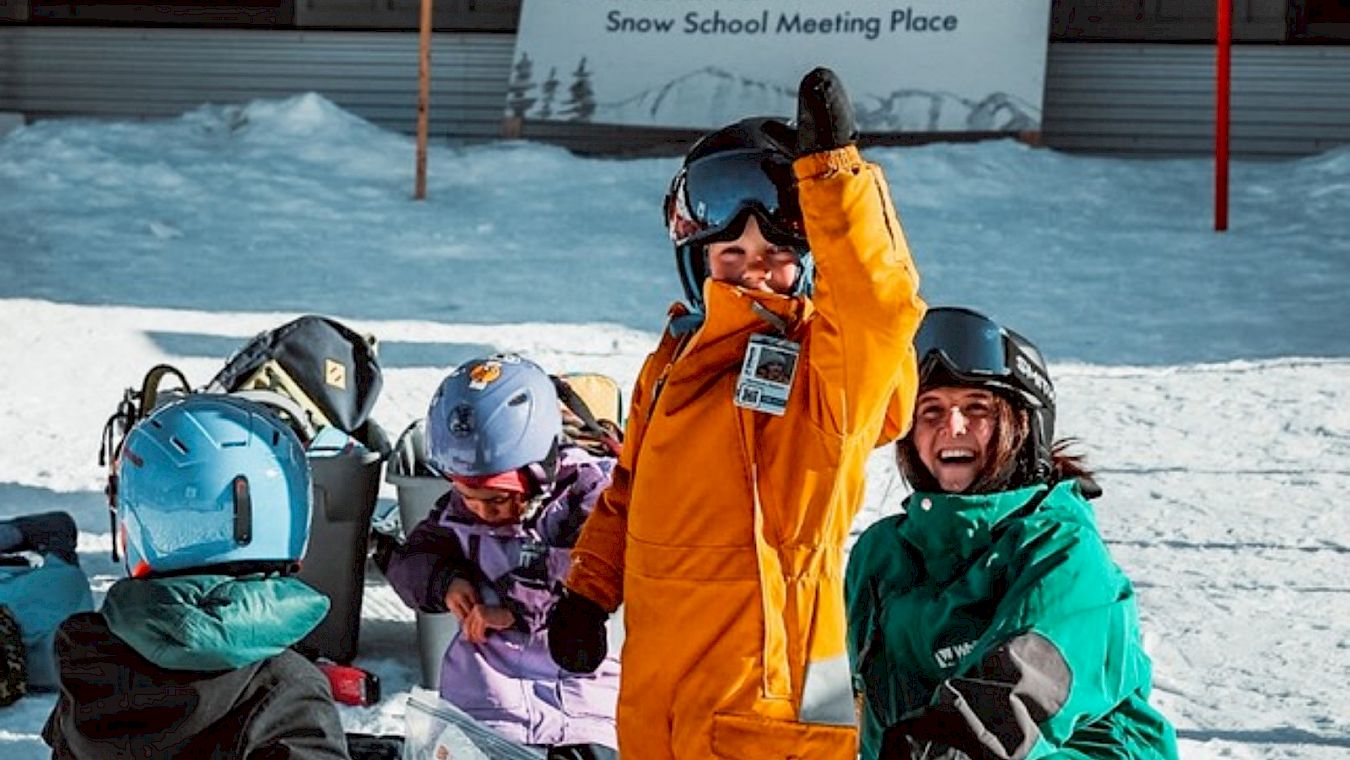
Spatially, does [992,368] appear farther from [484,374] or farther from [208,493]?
[484,374]

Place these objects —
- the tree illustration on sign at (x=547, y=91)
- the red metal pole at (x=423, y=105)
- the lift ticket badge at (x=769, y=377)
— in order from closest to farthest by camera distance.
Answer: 1. the lift ticket badge at (x=769, y=377)
2. the red metal pole at (x=423, y=105)
3. the tree illustration on sign at (x=547, y=91)

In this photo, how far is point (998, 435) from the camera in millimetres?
3326

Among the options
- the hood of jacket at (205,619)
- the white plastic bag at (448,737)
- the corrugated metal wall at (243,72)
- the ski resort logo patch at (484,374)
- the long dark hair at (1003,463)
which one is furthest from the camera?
the corrugated metal wall at (243,72)

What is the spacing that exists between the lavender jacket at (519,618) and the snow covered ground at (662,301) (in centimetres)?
87

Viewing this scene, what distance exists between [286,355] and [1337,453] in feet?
12.0

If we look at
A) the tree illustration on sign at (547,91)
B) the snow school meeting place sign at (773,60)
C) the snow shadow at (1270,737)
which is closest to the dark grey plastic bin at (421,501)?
the snow shadow at (1270,737)

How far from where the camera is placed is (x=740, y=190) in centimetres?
331

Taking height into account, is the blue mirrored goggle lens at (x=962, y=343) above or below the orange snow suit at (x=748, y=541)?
above

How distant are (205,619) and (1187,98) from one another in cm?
1137

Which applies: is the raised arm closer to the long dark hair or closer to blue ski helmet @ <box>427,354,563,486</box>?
the long dark hair

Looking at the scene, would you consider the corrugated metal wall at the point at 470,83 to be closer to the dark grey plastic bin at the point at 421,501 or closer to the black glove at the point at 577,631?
the dark grey plastic bin at the point at 421,501

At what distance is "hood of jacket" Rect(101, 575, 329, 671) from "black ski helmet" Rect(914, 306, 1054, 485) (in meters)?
1.03

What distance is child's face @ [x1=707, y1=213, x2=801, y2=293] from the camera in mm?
3312

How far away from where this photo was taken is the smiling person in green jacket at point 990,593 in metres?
2.94
